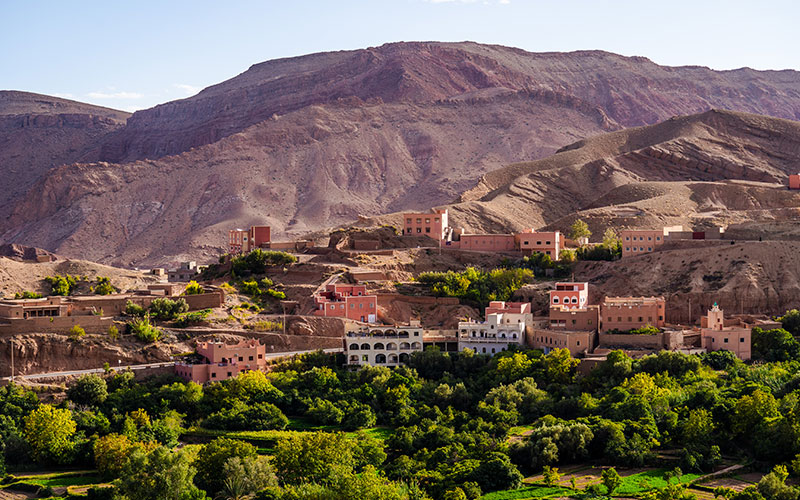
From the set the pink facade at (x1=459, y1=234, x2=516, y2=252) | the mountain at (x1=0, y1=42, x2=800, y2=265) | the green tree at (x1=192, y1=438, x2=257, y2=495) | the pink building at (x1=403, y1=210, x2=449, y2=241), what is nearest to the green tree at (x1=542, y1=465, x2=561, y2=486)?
the green tree at (x1=192, y1=438, x2=257, y2=495)

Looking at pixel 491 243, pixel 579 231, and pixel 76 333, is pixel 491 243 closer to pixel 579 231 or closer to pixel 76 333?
pixel 579 231

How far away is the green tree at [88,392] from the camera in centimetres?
5628

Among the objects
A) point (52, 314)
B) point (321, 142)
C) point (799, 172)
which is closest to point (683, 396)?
point (52, 314)

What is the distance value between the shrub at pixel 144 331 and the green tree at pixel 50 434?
8337 millimetres

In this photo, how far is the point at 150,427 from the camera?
53531 mm

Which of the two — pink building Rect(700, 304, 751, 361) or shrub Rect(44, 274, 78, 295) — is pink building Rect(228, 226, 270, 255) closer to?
shrub Rect(44, 274, 78, 295)

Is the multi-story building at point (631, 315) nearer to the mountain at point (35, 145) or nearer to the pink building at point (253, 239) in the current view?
the pink building at point (253, 239)

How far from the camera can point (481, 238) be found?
83.2m

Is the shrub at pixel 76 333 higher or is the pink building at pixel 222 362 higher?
the shrub at pixel 76 333

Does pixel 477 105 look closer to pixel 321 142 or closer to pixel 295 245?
pixel 321 142

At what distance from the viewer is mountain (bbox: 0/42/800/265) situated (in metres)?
146

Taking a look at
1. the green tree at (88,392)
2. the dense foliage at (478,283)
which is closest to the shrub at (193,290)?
the dense foliage at (478,283)

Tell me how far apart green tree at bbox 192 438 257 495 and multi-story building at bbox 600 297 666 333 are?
20470mm

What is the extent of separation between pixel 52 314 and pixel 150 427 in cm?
1199
